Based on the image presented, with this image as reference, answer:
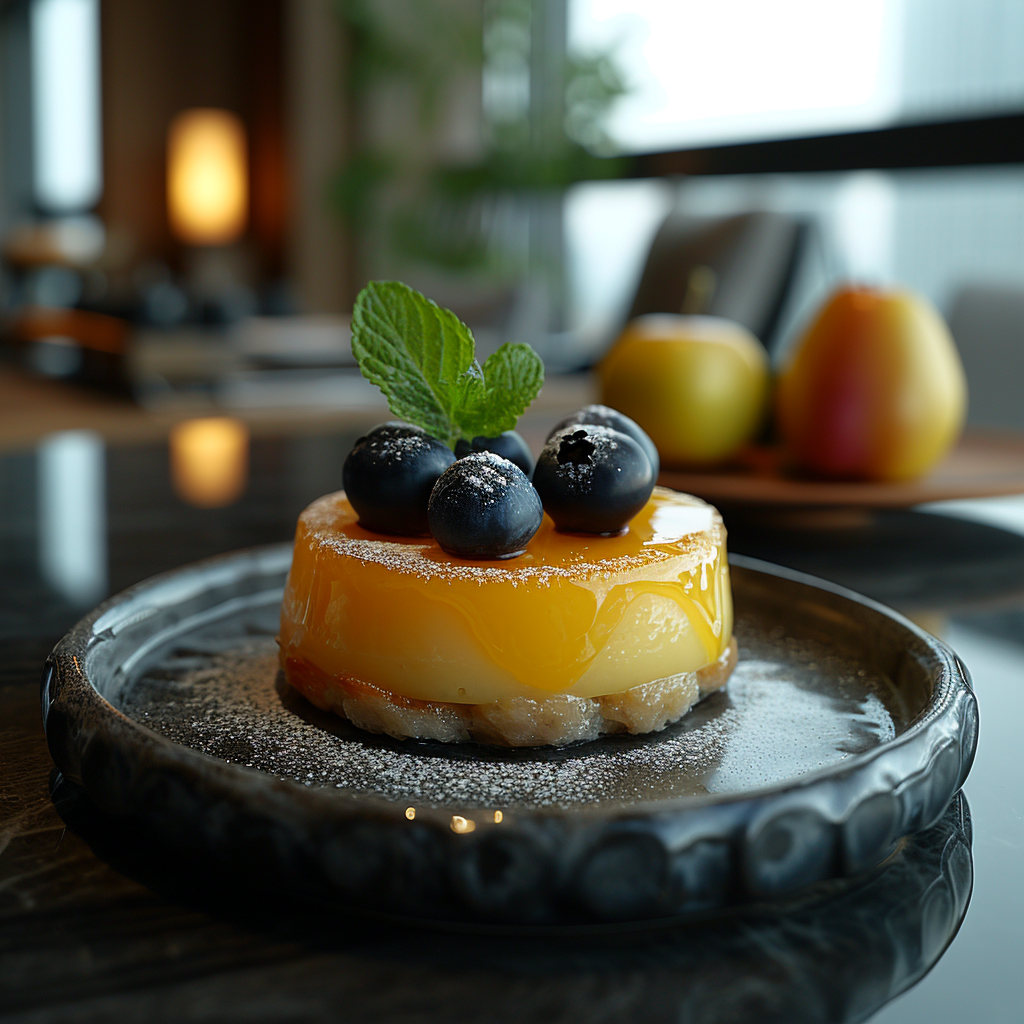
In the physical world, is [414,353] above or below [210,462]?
above

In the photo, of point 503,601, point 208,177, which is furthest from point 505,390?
point 208,177

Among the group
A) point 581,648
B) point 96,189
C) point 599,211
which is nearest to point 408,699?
point 581,648

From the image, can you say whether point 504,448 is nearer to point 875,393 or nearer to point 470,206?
Answer: point 875,393

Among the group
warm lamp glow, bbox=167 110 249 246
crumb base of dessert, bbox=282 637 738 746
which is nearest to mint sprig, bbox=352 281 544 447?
crumb base of dessert, bbox=282 637 738 746

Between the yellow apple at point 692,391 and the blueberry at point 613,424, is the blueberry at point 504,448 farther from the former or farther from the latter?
the yellow apple at point 692,391

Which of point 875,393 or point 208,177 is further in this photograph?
point 208,177

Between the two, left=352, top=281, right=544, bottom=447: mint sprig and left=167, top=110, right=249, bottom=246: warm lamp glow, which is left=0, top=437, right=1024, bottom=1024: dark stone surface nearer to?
left=352, top=281, right=544, bottom=447: mint sprig
